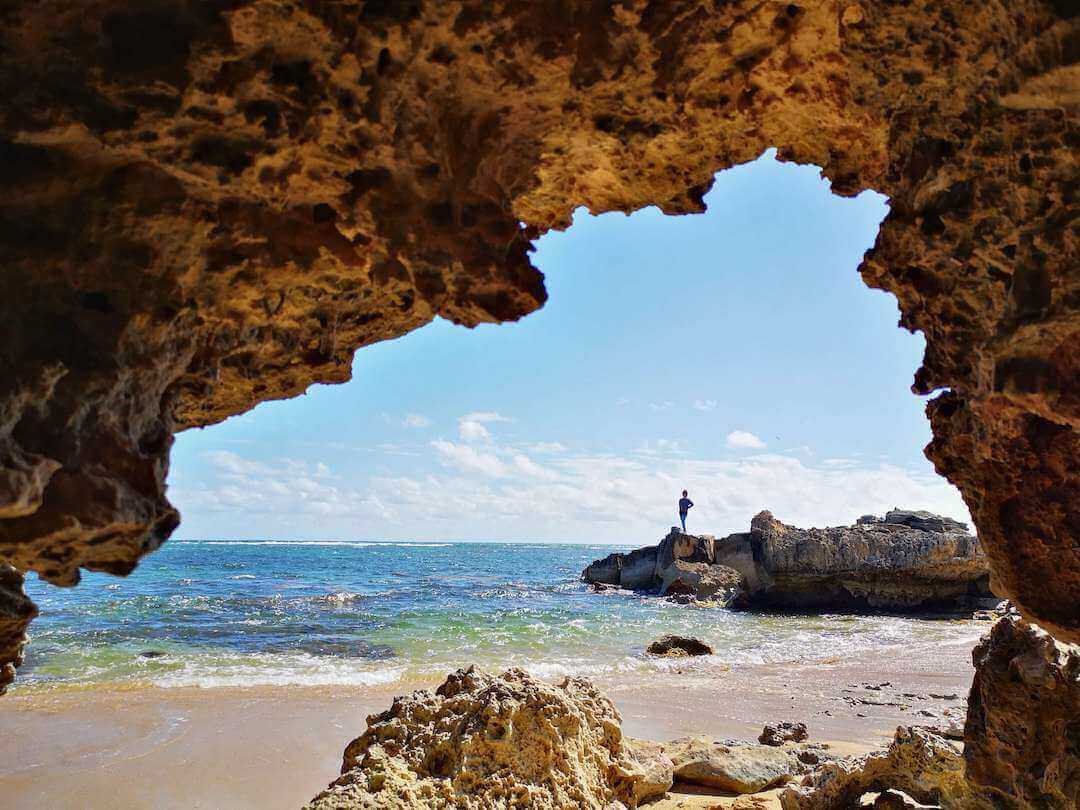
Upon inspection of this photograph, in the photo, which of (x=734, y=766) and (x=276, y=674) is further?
(x=276, y=674)

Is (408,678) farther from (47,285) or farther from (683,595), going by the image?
(683,595)

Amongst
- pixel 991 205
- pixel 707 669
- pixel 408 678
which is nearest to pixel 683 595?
pixel 707 669

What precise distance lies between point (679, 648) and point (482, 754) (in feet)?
36.0

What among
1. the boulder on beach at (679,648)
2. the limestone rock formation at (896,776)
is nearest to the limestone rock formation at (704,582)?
the boulder on beach at (679,648)

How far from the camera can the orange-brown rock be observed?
2.06 meters

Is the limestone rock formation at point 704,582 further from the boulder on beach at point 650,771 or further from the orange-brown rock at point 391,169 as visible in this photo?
the orange-brown rock at point 391,169

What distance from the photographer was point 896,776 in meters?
4.31

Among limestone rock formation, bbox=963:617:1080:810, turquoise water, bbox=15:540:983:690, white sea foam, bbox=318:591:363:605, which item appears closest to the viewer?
limestone rock formation, bbox=963:617:1080:810

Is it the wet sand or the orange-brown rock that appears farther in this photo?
the wet sand

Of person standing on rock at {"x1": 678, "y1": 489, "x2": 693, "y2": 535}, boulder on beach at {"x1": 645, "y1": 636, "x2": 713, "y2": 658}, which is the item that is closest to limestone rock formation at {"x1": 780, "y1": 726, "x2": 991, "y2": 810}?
boulder on beach at {"x1": 645, "y1": 636, "x2": 713, "y2": 658}

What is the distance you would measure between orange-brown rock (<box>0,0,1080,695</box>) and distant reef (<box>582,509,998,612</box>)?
20382 mm

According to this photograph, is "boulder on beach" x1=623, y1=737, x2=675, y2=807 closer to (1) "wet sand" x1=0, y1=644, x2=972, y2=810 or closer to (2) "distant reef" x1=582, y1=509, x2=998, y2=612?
(1) "wet sand" x1=0, y1=644, x2=972, y2=810

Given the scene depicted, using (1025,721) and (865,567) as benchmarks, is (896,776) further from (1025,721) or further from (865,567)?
(865,567)

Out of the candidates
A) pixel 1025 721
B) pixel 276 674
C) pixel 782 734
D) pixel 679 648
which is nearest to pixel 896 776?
pixel 1025 721
